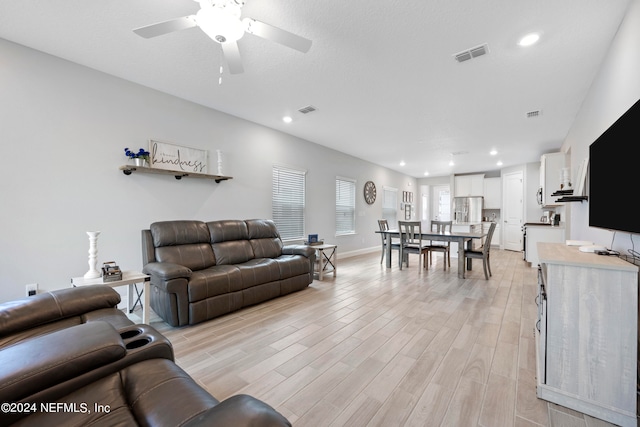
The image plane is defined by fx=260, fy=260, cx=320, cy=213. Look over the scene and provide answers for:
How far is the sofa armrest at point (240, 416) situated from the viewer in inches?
23.1

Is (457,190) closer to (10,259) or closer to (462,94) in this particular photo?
(462,94)

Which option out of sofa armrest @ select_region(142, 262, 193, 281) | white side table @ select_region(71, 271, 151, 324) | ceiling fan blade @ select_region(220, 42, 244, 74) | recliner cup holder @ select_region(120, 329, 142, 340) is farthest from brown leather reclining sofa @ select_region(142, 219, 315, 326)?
ceiling fan blade @ select_region(220, 42, 244, 74)

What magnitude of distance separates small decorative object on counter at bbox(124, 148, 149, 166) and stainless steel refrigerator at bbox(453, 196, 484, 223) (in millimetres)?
9489

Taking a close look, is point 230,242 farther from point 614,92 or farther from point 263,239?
point 614,92

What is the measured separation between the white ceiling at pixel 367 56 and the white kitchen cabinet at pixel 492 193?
14.9 feet

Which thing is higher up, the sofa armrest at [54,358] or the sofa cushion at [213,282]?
the sofa armrest at [54,358]

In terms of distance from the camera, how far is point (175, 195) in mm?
3615

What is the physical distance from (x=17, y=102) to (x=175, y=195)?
1.65m

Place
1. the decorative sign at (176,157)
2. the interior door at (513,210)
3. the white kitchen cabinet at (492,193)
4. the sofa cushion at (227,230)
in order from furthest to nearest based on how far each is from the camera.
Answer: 1. the white kitchen cabinet at (492,193)
2. the interior door at (513,210)
3. the sofa cushion at (227,230)
4. the decorative sign at (176,157)

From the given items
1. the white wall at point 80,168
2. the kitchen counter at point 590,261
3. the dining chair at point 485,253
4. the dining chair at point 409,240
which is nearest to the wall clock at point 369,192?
the dining chair at point 409,240

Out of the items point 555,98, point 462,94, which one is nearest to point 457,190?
point 555,98

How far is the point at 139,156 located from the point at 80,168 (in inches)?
22.4

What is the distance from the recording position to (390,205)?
9.00 meters

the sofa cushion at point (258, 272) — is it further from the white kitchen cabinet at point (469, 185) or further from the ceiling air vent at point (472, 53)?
the white kitchen cabinet at point (469, 185)
